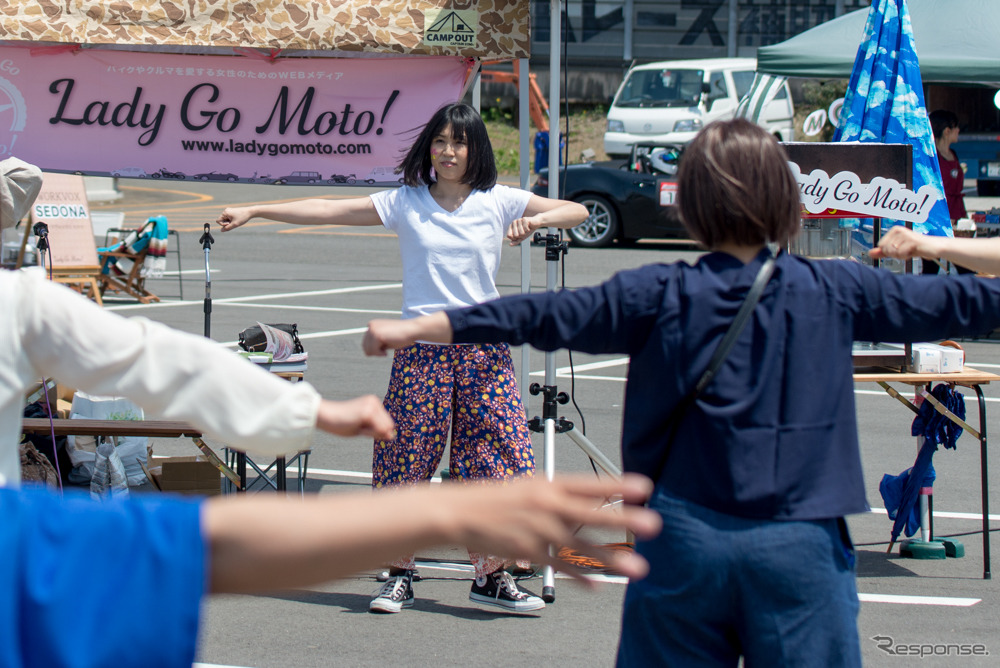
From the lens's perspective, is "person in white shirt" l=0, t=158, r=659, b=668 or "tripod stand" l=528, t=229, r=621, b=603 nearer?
"person in white shirt" l=0, t=158, r=659, b=668

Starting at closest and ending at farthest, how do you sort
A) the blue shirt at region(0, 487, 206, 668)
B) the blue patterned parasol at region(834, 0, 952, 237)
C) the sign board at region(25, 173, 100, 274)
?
the blue shirt at region(0, 487, 206, 668) < the blue patterned parasol at region(834, 0, 952, 237) < the sign board at region(25, 173, 100, 274)

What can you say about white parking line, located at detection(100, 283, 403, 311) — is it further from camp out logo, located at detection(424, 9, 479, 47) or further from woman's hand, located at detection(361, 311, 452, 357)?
woman's hand, located at detection(361, 311, 452, 357)

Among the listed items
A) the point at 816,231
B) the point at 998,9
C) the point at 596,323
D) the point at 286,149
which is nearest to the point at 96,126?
the point at 286,149

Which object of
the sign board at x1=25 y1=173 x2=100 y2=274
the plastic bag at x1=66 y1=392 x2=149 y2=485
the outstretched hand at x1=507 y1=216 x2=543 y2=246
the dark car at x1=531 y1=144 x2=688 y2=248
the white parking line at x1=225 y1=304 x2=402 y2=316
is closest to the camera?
the outstretched hand at x1=507 y1=216 x2=543 y2=246

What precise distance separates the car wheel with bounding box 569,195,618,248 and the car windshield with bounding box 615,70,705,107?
8087mm

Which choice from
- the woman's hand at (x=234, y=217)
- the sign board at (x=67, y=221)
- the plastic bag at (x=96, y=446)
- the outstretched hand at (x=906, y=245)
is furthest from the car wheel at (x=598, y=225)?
the outstretched hand at (x=906, y=245)

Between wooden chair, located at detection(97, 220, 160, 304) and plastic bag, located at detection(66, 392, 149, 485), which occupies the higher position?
wooden chair, located at detection(97, 220, 160, 304)

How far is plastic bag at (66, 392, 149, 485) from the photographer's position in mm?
6180

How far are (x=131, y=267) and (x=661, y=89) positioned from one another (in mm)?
14618

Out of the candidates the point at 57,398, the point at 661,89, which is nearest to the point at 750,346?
the point at 57,398

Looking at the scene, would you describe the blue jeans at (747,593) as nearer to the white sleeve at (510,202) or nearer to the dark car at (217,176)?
the white sleeve at (510,202)

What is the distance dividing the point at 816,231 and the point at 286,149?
9.44ft

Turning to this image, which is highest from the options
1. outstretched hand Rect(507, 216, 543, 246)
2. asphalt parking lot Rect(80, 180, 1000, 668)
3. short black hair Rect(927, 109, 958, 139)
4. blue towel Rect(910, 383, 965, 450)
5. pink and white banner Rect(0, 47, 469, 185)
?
short black hair Rect(927, 109, 958, 139)

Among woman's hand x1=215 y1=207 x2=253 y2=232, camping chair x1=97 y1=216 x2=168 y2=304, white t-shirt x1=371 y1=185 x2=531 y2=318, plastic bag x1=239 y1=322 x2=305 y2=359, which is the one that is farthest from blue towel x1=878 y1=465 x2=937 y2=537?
camping chair x1=97 y1=216 x2=168 y2=304
